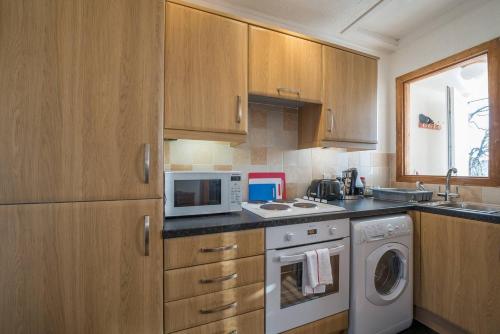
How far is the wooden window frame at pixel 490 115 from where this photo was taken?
1678 millimetres

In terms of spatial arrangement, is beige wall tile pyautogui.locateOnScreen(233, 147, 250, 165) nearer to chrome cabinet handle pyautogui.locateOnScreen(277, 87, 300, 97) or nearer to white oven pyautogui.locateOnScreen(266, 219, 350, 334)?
chrome cabinet handle pyautogui.locateOnScreen(277, 87, 300, 97)

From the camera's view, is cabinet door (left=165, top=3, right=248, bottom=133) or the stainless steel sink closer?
cabinet door (left=165, top=3, right=248, bottom=133)

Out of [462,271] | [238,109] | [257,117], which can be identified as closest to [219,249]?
[238,109]

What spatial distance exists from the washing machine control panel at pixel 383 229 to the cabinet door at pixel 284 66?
3.22ft

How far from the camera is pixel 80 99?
94 cm

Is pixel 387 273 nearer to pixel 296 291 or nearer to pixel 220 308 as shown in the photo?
pixel 296 291

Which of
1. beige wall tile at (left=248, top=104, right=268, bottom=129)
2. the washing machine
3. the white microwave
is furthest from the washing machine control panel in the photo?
beige wall tile at (left=248, top=104, right=268, bottom=129)

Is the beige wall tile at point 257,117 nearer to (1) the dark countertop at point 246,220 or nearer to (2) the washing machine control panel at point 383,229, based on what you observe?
(1) the dark countertop at point 246,220

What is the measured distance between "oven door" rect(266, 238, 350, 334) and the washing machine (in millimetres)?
Result: 77

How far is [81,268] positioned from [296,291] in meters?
1.12

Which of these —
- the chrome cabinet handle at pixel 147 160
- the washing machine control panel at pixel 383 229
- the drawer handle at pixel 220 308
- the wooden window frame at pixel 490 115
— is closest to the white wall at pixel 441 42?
the wooden window frame at pixel 490 115

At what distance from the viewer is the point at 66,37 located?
0.92 metres

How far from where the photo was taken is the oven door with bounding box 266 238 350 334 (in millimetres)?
1261

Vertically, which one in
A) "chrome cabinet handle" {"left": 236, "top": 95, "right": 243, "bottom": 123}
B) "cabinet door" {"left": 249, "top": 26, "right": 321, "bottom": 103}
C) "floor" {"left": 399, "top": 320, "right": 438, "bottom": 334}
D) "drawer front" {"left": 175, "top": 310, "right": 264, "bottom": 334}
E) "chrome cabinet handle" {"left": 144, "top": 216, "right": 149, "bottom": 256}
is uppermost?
"cabinet door" {"left": 249, "top": 26, "right": 321, "bottom": 103}
